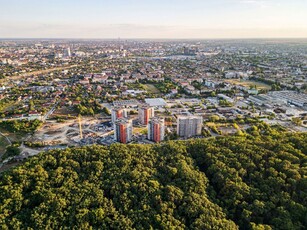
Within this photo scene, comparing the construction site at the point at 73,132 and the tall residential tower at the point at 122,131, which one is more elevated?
the tall residential tower at the point at 122,131

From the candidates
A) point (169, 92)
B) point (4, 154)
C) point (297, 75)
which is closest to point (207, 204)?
point (4, 154)

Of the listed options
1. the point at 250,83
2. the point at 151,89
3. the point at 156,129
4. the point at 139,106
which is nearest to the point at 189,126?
the point at 156,129

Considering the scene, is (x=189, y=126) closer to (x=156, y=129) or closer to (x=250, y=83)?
(x=156, y=129)

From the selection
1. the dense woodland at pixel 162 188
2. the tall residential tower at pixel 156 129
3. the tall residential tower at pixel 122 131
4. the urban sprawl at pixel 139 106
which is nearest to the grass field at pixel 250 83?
the urban sprawl at pixel 139 106

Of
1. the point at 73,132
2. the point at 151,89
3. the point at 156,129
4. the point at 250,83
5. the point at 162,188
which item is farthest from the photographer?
the point at 250,83

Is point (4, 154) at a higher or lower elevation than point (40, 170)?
lower

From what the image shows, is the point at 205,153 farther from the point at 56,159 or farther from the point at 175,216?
the point at 56,159

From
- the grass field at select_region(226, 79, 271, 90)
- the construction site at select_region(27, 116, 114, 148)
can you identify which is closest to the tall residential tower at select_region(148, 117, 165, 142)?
the construction site at select_region(27, 116, 114, 148)

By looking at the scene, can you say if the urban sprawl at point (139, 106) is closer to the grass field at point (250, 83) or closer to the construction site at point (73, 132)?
the construction site at point (73, 132)

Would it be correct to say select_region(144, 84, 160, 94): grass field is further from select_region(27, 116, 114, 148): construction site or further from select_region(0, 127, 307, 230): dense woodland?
select_region(0, 127, 307, 230): dense woodland
